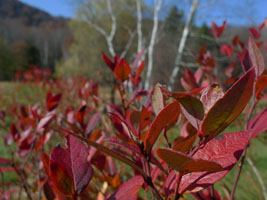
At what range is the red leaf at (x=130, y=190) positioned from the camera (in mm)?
281

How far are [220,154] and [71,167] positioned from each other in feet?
0.53

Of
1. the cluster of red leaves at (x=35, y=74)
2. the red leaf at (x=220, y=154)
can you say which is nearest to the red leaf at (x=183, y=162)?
the red leaf at (x=220, y=154)

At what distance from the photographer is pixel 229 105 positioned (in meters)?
0.19

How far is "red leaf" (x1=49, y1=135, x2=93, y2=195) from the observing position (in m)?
0.26

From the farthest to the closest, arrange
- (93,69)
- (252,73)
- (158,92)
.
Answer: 1. (93,69)
2. (158,92)
3. (252,73)

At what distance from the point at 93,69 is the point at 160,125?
14.9m

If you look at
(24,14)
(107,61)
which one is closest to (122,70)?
(107,61)

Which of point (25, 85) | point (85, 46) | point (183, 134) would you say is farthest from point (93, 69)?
point (183, 134)

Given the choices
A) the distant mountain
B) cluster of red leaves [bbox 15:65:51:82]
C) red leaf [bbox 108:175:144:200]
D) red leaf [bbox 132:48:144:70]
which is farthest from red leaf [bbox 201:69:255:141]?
the distant mountain

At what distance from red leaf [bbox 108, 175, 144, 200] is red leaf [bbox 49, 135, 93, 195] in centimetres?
5

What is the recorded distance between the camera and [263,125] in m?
0.22

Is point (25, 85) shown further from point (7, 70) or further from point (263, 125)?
point (7, 70)

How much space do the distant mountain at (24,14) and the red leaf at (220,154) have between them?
4312 centimetres

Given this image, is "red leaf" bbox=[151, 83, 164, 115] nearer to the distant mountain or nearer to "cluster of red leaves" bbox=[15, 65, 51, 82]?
"cluster of red leaves" bbox=[15, 65, 51, 82]
